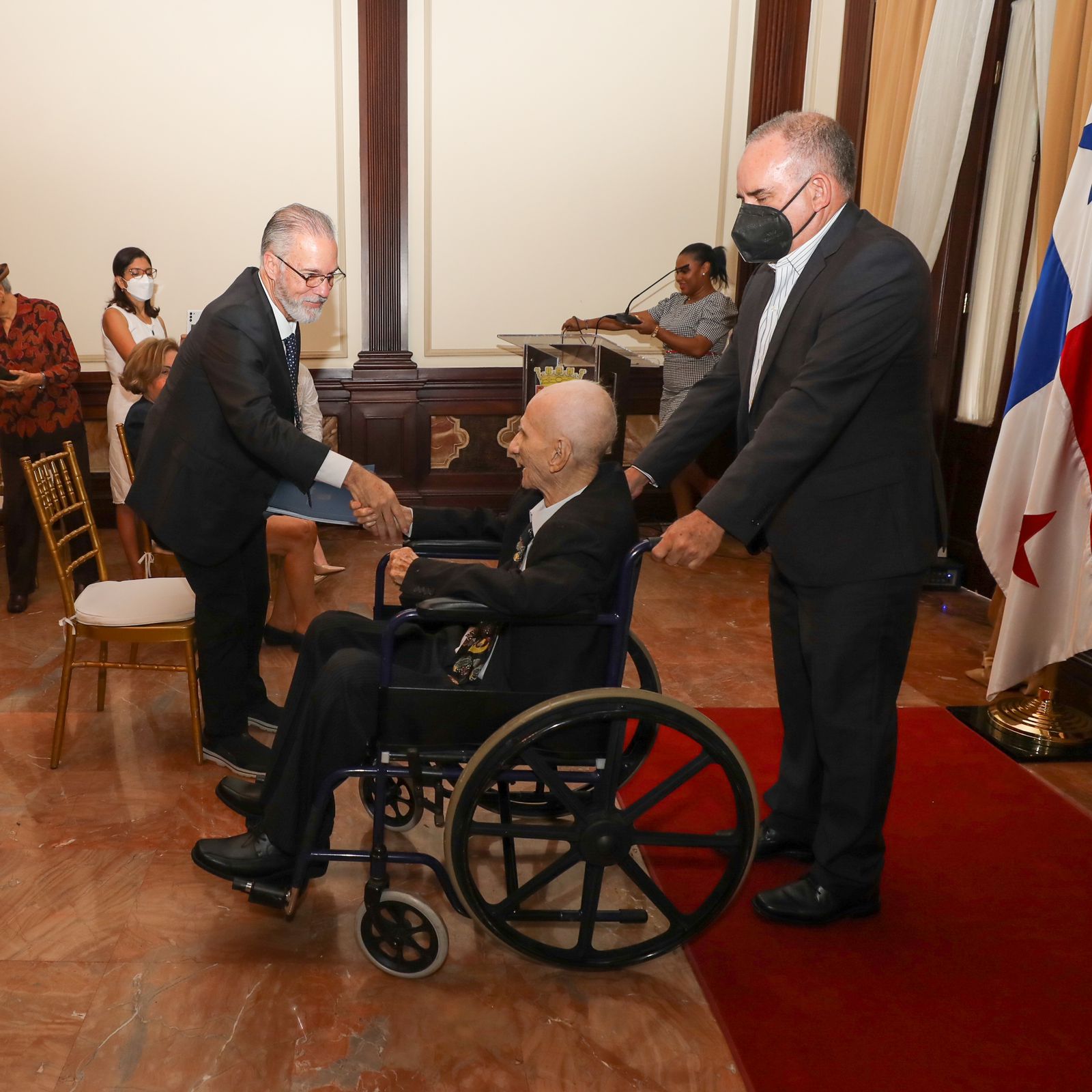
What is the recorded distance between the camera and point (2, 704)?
10.7 ft

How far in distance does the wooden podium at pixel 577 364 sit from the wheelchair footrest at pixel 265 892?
3.14 m

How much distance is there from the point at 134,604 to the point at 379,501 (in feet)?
3.17

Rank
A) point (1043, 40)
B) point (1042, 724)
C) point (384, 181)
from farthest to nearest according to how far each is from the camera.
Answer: point (384, 181), point (1043, 40), point (1042, 724)

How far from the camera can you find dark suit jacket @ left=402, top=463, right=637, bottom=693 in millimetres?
1812

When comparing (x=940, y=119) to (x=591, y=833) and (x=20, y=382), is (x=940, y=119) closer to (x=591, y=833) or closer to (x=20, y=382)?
(x=591, y=833)

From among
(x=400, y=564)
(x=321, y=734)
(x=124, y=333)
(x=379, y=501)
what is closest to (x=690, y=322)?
(x=124, y=333)

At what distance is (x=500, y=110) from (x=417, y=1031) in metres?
5.01

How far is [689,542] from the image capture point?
71.6 inches

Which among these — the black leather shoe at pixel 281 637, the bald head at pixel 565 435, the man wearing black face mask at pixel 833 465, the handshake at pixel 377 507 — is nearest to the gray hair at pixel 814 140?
the man wearing black face mask at pixel 833 465

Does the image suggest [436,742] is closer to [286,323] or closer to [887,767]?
[887,767]

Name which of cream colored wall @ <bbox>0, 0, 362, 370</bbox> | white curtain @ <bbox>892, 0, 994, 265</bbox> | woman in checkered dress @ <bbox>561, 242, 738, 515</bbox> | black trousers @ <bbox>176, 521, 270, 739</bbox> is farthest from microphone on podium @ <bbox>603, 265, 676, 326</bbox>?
black trousers @ <bbox>176, 521, 270, 739</bbox>

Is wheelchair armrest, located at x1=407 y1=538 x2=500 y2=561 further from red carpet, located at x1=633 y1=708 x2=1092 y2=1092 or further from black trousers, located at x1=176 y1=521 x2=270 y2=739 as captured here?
red carpet, located at x1=633 y1=708 x2=1092 y2=1092

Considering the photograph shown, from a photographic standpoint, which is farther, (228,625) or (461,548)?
(228,625)

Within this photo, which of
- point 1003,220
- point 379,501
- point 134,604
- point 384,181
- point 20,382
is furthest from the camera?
point 384,181
